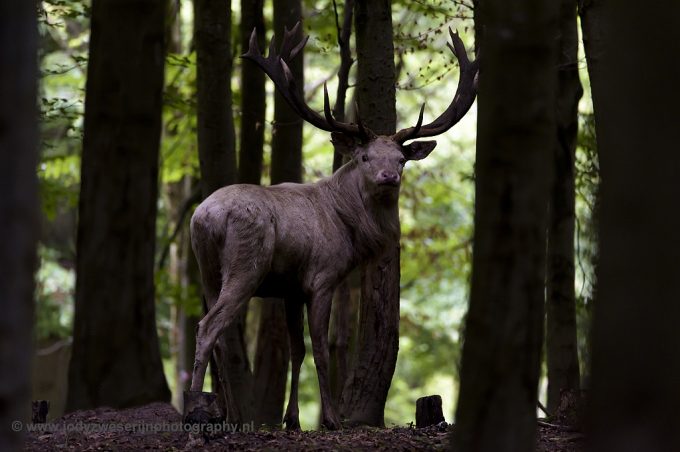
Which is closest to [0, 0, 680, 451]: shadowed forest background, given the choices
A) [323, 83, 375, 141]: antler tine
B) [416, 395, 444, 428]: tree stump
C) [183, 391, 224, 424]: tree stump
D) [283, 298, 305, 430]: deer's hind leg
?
[416, 395, 444, 428]: tree stump

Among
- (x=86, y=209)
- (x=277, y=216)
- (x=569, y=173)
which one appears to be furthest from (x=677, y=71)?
(x=569, y=173)

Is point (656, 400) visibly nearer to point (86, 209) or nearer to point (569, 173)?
point (86, 209)

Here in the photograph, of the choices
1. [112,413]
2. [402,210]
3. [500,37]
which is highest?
[402,210]

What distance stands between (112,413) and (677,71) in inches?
236

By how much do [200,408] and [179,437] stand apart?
43cm

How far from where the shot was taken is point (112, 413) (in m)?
8.96

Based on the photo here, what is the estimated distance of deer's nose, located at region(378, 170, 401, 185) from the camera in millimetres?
9245

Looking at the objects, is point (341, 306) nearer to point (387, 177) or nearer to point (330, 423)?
point (330, 423)

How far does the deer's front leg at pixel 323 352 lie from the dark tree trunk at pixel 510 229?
3.49 meters

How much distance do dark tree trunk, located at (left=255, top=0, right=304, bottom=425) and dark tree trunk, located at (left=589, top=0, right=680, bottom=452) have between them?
8.22 m

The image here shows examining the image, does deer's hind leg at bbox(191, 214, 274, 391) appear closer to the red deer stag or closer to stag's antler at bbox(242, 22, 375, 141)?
the red deer stag

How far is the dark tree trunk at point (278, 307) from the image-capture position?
1283cm

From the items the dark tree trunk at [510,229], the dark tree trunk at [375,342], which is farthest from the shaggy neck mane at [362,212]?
the dark tree trunk at [510,229]

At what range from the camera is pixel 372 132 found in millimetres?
9789
